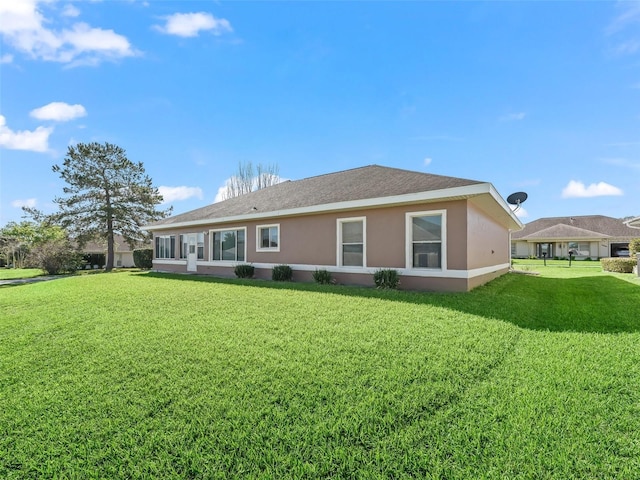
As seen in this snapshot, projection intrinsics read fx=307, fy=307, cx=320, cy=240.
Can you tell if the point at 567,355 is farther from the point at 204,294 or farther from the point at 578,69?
the point at 578,69

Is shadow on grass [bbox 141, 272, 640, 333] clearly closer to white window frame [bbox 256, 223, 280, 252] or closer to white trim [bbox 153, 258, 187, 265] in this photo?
white window frame [bbox 256, 223, 280, 252]

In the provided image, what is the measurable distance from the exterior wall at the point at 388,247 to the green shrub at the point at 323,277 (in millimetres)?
228

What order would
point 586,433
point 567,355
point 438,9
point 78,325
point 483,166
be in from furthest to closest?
point 483,166 < point 438,9 < point 78,325 < point 567,355 < point 586,433

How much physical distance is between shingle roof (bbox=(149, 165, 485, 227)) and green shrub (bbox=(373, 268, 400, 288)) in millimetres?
2352

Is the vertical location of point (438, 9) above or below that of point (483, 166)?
above

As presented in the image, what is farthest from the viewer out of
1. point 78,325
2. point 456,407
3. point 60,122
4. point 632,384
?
point 60,122

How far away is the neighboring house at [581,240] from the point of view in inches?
1283

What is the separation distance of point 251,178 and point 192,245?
64.6 feet

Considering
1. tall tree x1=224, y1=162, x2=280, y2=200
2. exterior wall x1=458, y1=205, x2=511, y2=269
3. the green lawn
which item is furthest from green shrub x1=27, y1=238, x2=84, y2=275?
exterior wall x1=458, y1=205, x2=511, y2=269

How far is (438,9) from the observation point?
9.53 meters

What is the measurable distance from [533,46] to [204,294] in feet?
42.1

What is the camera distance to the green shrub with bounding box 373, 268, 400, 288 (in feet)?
30.3

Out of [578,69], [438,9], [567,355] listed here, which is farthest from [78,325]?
[578,69]

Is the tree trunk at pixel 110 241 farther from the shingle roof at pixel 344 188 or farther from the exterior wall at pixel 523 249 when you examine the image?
the exterior wall at pixel 523 249
